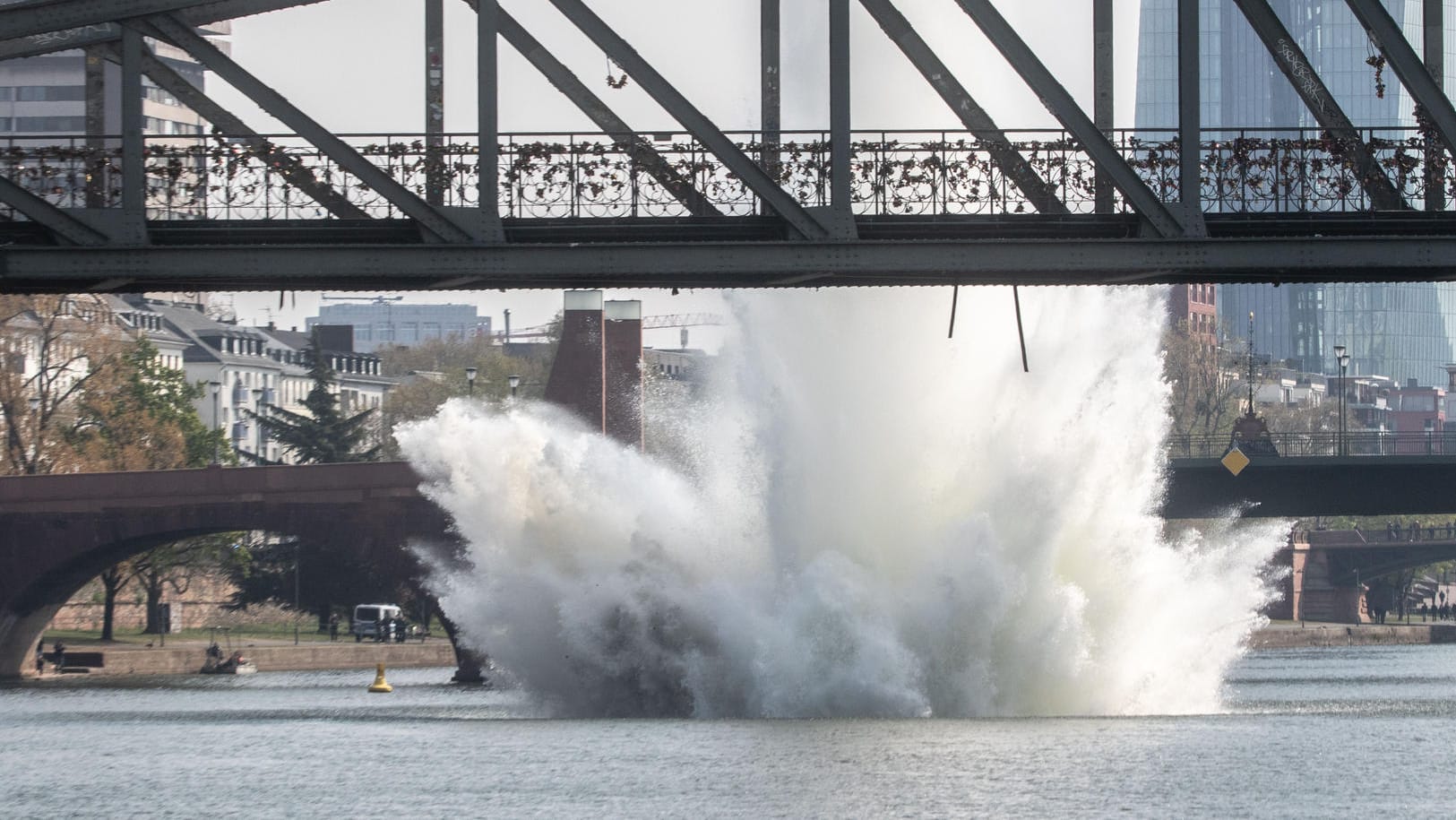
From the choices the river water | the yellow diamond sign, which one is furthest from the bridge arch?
the yellow diamond sign

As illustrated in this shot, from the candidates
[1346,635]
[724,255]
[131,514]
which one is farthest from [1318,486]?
[724,255]

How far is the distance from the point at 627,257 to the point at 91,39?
Answer: 5.97 metres

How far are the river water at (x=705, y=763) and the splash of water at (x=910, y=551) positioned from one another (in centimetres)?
146

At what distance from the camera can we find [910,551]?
5231 cm

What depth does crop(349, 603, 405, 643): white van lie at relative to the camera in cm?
10038

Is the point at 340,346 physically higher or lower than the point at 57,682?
higher

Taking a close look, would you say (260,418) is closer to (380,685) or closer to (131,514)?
(131,514)

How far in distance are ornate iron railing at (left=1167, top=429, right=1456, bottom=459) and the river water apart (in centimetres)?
1548

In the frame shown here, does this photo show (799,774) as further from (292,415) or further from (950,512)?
(292,415)

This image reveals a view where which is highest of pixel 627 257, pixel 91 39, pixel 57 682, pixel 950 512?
pixel 91 39

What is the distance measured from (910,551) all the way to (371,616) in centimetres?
5535

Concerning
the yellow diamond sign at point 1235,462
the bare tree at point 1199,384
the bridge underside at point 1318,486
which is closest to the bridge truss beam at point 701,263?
the yellow diamond sign at point 1235,462

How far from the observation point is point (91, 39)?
26.2 m

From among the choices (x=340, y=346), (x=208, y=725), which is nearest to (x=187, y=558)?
(x=208, y=725)
